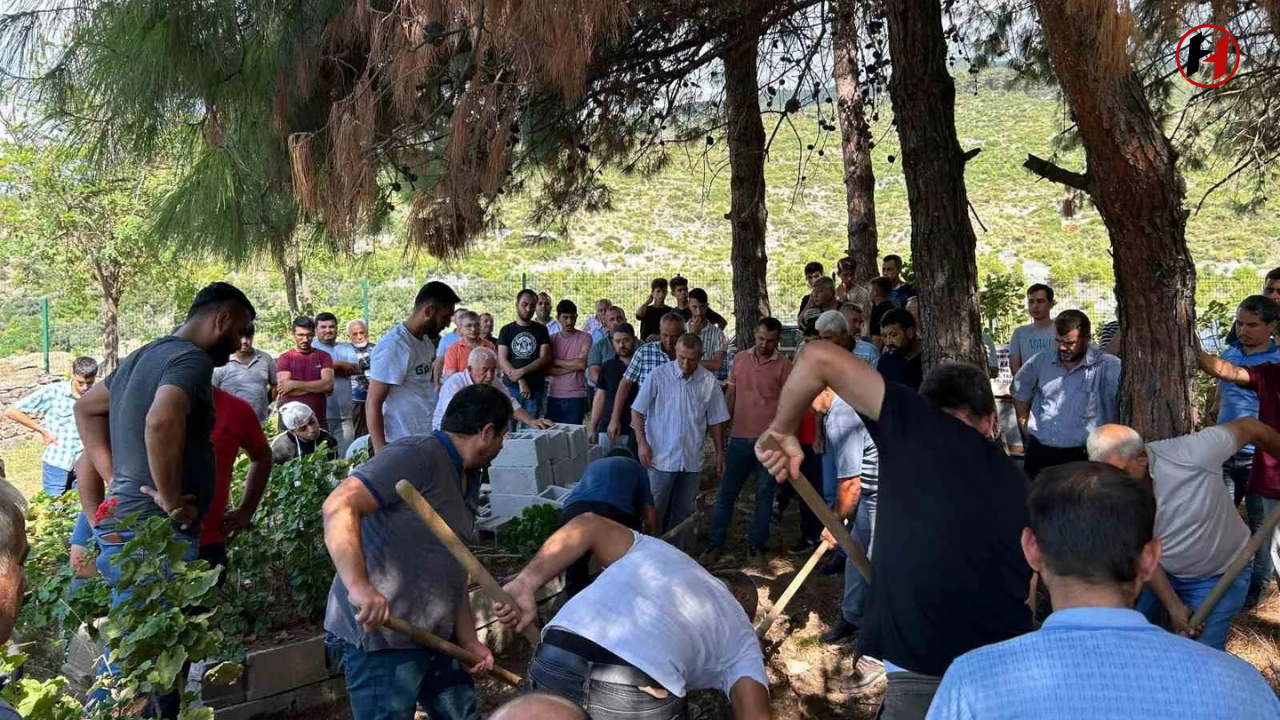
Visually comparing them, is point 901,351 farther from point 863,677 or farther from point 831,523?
point 831,523

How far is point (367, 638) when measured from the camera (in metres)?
2.95

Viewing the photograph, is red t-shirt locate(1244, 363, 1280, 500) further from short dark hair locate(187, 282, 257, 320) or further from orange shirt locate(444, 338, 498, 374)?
orange shirt locate(444, 338, 498, 374)

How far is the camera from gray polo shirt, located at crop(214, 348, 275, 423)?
7.82m

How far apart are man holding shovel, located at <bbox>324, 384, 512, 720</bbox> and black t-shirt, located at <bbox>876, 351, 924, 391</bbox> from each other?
3.92 metres

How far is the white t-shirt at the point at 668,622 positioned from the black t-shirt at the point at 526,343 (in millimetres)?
6616

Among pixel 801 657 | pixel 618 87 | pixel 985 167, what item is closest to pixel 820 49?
pixel 618 87

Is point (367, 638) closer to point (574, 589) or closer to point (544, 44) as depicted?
point (574, 589)

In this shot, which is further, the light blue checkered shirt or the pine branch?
the pine branch

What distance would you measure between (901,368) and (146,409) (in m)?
4.53

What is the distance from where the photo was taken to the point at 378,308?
2448 centimetres

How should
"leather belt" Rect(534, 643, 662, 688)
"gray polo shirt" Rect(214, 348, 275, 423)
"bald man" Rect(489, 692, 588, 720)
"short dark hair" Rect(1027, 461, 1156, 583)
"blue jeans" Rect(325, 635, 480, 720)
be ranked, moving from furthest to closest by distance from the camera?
"gray polo shirt" Rect(214, 348, 275, 423)
"blue jeans" Rect(325, 635, 480, 720)
"leather belt" Rect(534, 643, 662, 688)
"short dark hair" Rect(1027, 461, 1156, 583)
"bald man" Rect(489, 692, 588, 720)

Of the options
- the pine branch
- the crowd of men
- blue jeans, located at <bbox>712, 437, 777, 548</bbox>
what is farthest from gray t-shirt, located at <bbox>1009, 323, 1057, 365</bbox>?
the pine branch

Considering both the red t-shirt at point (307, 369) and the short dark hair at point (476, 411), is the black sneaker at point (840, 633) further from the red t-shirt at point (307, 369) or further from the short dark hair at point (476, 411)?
the red t-shirt at point (307, 369)

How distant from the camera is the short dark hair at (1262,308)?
5.47 m
